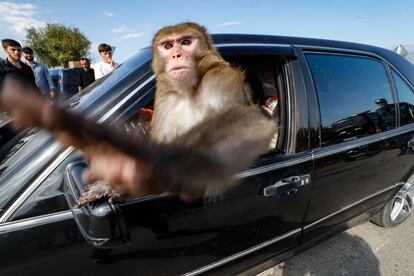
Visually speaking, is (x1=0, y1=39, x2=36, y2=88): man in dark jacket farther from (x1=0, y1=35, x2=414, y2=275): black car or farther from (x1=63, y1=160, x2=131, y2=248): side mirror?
(x1=63, y1=160, x2=131, y2=248): side mirror

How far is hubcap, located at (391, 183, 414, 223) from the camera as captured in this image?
10.5 ft

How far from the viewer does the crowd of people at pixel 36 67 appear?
489 centimetres

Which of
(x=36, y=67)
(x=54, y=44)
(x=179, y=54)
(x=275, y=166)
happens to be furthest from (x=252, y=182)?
(x=54, y=44)

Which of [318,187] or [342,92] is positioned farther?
[342,92]

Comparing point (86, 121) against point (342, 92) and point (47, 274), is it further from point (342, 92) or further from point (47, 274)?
point (342, 92)

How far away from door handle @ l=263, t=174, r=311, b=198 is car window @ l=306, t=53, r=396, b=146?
0.30 m

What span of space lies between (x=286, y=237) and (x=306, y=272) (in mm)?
722

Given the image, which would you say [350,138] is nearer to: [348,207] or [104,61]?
[348,207]

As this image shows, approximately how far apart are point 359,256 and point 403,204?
3.12ft

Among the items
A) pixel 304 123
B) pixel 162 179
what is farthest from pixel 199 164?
pixel 304 123

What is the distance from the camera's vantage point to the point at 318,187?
2.09m

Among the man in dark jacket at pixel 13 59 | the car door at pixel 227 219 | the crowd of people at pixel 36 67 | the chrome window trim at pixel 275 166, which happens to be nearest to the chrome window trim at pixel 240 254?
the car door at pixel 227 219

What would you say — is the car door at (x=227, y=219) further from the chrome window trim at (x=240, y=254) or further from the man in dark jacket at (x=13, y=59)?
the man in dark jacket at (x=13, y=59)

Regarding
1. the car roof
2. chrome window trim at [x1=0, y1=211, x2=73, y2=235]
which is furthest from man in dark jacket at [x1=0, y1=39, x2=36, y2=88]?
chrome window trim at [x1=0, y1=211, x2=73, y2=235]
